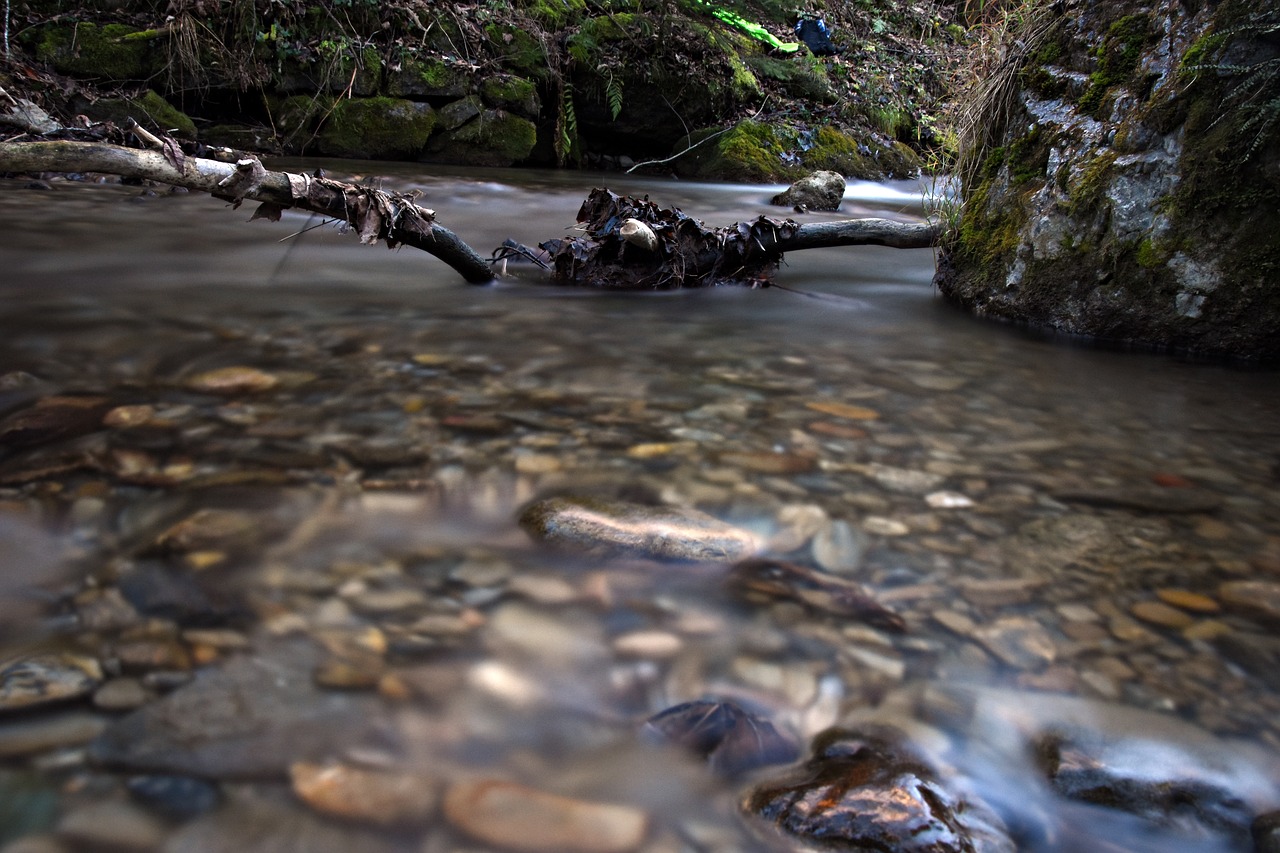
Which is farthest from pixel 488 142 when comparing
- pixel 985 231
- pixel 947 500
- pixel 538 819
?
pixel 538 819

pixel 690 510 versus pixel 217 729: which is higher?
pixel 690 510

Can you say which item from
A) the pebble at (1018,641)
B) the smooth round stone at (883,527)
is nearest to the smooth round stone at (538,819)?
the pebble at (1018,641)

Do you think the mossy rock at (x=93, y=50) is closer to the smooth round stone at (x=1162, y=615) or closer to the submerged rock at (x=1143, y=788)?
the smooth round stone at (x=1162, y=615)

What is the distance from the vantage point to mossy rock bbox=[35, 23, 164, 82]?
891 centimetres

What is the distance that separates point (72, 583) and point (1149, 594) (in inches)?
78.5

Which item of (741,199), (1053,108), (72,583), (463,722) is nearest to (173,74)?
(741,199)

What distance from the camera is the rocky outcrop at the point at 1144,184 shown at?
3.33m

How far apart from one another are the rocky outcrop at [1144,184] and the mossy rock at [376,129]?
747cm

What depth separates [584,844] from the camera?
110 cm

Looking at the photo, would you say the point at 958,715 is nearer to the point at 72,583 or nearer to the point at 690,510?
the point at 690,510

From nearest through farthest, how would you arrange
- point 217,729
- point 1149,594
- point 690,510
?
1. point 217,729
2. point 1149,594
3. point 690,510

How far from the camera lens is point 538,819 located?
1.13m

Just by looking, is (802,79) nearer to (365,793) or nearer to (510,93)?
(510,93)

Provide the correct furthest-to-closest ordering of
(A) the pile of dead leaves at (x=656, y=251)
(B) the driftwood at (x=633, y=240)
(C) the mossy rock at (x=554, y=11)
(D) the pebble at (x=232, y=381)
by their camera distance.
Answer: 1. (C) the mossy rock at (x=554, y=11)
2. (A) the pile of dead leaves at (x=656, y=251)
3. (B) the driftwood at (x=633, y=240)
4. (D) the pebble at (x=232, y=381)
